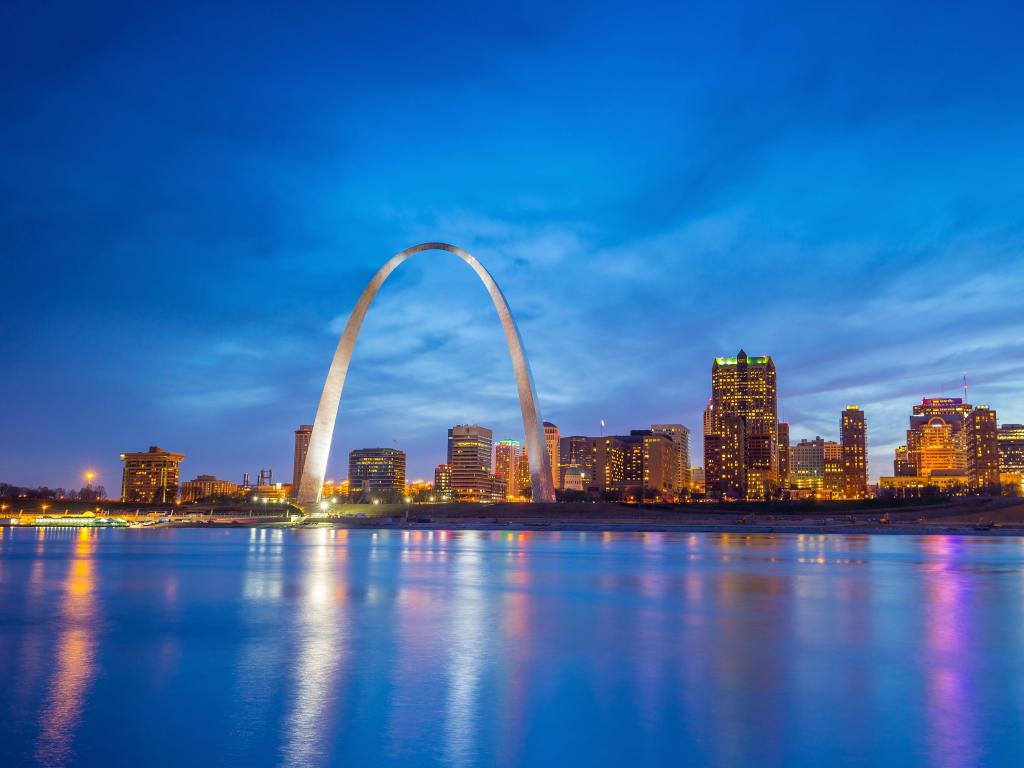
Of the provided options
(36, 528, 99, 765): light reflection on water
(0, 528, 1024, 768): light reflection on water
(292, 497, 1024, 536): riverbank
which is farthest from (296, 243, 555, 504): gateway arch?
(36, 528, 99, 765): light reflection on water

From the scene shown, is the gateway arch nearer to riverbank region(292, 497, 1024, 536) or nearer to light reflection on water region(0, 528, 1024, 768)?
riverbank region(292, 497, 1024, 536)

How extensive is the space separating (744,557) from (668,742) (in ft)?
85.4

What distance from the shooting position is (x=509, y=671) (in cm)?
1013

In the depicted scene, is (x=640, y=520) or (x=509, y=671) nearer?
(x=509, y=671)

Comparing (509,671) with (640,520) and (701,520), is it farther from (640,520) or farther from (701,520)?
(701,520)

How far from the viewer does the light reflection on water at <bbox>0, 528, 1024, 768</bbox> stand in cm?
711

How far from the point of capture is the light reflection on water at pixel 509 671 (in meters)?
7.11

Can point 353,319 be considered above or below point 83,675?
above

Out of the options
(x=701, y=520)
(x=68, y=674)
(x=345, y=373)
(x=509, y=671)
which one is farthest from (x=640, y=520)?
(x=68, y=674)

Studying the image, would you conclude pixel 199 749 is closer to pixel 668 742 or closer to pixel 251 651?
pixel 668 742

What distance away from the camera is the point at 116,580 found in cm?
2125

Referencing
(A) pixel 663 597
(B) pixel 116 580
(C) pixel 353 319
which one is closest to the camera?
(A) pixel 663 597

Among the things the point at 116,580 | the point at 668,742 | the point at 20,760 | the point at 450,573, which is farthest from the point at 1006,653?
the point at 116,580

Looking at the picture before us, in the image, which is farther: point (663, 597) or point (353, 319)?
point (353, 319)
